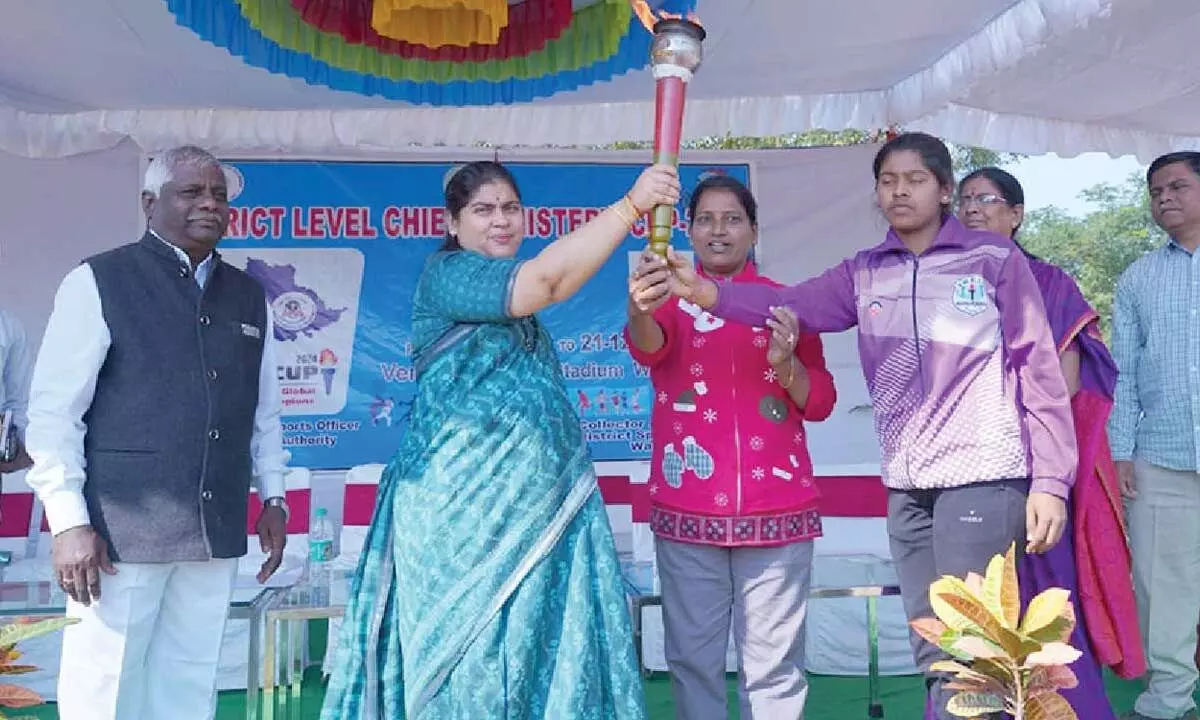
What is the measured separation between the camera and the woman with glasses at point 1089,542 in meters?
2.51

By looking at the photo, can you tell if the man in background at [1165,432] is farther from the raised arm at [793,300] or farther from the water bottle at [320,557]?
the water bottle at [320,557]

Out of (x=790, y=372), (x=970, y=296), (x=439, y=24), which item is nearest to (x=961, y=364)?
(x=970, y=296)

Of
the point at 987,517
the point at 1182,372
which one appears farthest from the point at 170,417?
the point at 1182,372

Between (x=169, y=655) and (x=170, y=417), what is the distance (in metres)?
0.58

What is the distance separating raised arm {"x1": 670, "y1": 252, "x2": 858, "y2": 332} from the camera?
2.23 metres

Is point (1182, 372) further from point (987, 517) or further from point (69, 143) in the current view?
point (69, 143)

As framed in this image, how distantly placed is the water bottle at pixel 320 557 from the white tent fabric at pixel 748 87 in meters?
1.79

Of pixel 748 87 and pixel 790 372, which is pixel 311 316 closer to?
pixel 748 87

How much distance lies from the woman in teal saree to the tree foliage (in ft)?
85.1

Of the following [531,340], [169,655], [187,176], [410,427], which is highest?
[187,176]

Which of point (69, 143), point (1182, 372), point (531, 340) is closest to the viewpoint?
point (531, 340)

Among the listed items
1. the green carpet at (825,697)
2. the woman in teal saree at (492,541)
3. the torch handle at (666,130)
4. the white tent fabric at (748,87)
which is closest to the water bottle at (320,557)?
the green carpet at (825,697)

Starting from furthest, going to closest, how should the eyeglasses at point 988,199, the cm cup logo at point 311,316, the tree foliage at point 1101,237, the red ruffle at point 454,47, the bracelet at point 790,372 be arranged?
the tree foliage at point 1101,237 → the cm cup logo at point 311,316 → the eyeglasses at point 988,199 → the red ruffle at point 454,47 → the bracelet at point 790,372

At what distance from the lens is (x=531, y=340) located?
206cm
